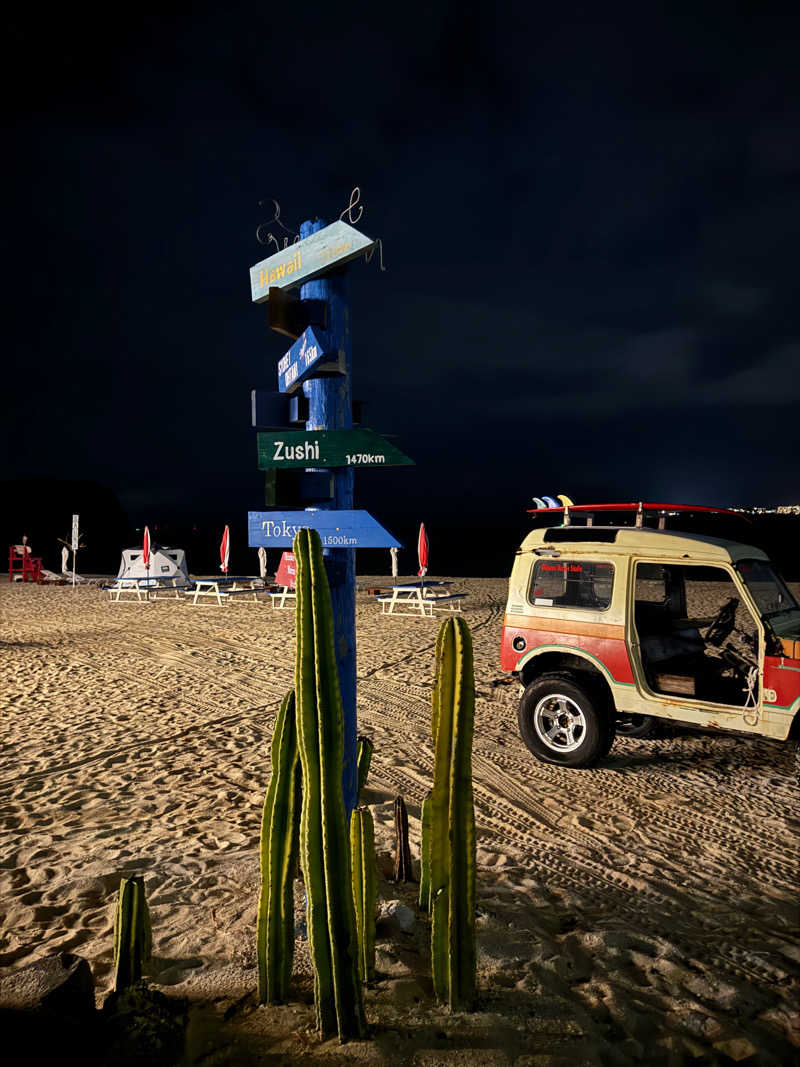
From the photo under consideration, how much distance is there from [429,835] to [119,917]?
4.72 ft

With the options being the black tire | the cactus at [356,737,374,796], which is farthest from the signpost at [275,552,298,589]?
the black tire

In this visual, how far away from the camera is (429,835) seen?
2.54m

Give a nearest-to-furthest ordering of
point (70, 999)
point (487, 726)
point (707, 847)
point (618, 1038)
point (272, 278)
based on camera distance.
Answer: point (70, 999) → point (618, 1038) → point (272, 278) → point (707, 847) → point (487, 726)

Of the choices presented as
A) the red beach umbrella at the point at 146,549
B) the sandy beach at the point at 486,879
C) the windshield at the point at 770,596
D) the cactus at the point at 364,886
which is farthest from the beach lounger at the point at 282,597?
the cactus at the point at 364,886

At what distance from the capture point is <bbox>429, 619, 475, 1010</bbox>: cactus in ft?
8.08

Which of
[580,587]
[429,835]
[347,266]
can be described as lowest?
[429,835]

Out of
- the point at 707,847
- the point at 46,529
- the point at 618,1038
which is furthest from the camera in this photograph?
the point at 46,529

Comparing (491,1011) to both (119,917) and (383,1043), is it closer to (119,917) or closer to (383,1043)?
(383,1043)

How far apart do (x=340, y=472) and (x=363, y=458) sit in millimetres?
268

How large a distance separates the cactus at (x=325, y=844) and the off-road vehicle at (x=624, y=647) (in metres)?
3.66

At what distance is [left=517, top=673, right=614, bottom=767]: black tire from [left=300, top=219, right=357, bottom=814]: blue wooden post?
112 inches

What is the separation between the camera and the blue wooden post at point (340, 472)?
10.4 feet

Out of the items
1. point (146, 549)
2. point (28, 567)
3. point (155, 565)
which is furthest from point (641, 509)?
point (28, 567)

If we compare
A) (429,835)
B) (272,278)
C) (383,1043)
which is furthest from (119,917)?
(272,278)
